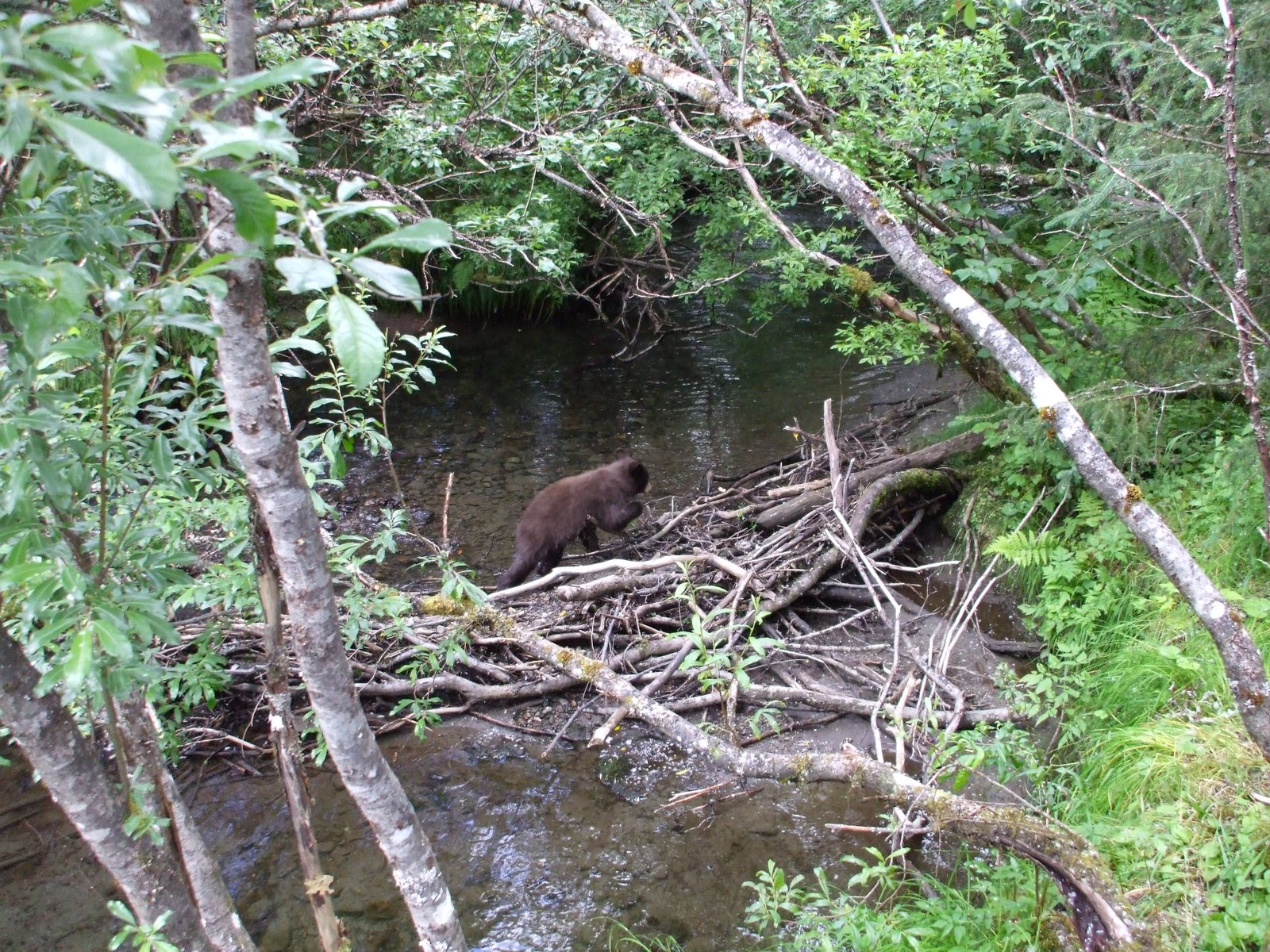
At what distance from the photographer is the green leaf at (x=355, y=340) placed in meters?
1.04

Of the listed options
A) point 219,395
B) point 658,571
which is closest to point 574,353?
point 658,571

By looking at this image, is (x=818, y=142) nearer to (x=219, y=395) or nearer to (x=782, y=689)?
(x=782, y=689)

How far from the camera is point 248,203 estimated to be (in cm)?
101

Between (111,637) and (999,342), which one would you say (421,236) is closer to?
(111,637)

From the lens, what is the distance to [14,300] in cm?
132

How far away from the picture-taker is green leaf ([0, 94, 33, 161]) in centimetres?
Result: 87

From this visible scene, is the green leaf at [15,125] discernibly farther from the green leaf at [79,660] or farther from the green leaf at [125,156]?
the green leaf at [79,660]

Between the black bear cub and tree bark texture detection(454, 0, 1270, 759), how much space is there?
3191 mm

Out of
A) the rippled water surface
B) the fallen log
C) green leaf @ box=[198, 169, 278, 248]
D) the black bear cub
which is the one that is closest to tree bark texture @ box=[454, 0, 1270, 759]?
green leaf @ box=[198, 169, 278, 248]

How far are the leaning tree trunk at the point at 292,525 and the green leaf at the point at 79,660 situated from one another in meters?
0.42

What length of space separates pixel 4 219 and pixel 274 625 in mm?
1277

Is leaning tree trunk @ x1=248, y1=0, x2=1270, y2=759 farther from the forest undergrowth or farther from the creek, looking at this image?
the creek

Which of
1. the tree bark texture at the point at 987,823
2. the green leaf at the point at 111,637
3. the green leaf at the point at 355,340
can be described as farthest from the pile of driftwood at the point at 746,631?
the green leaf at the point at 355,340

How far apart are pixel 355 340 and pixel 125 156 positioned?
1.02 feet
